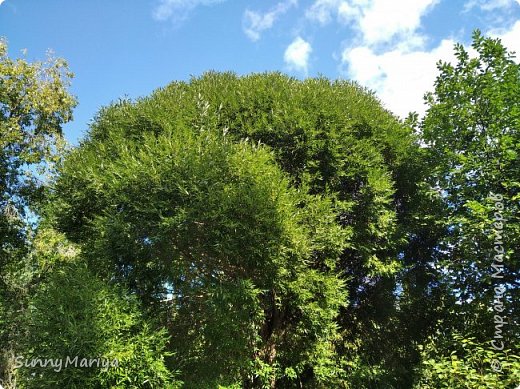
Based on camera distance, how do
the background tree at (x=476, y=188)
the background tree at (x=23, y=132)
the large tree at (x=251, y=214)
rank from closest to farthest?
the background tree at (x=476, y=188)
the large tree at (x=251, y=214)
the background tree at (x=23, y=132)

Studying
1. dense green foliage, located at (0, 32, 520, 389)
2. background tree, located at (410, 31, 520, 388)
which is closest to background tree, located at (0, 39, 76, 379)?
dense green foliage, located at (0, 32, 520, 389)

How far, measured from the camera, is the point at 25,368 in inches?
395

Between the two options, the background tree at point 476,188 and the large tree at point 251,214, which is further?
the large tree at point 251,214

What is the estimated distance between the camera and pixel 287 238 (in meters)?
11.6

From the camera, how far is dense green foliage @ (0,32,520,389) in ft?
34.0

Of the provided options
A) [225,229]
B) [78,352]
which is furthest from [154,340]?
[225,229]

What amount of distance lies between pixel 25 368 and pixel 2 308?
16475 mm

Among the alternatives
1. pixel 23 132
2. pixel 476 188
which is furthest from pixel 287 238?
pixel 23 132

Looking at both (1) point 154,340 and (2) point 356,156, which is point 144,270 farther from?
(2) point 356,156

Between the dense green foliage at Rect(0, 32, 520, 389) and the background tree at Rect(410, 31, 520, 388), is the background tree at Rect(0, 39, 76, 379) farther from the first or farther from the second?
the background tree at Rect(410, 31, 520, 388)

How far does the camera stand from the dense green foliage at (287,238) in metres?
10.4

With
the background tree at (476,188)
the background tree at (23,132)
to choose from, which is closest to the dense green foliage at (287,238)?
the background tree at (476,188)

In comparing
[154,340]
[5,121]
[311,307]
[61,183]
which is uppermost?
[5,121]

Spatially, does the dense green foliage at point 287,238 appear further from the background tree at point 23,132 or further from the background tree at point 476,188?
the background tree at point 23,132
